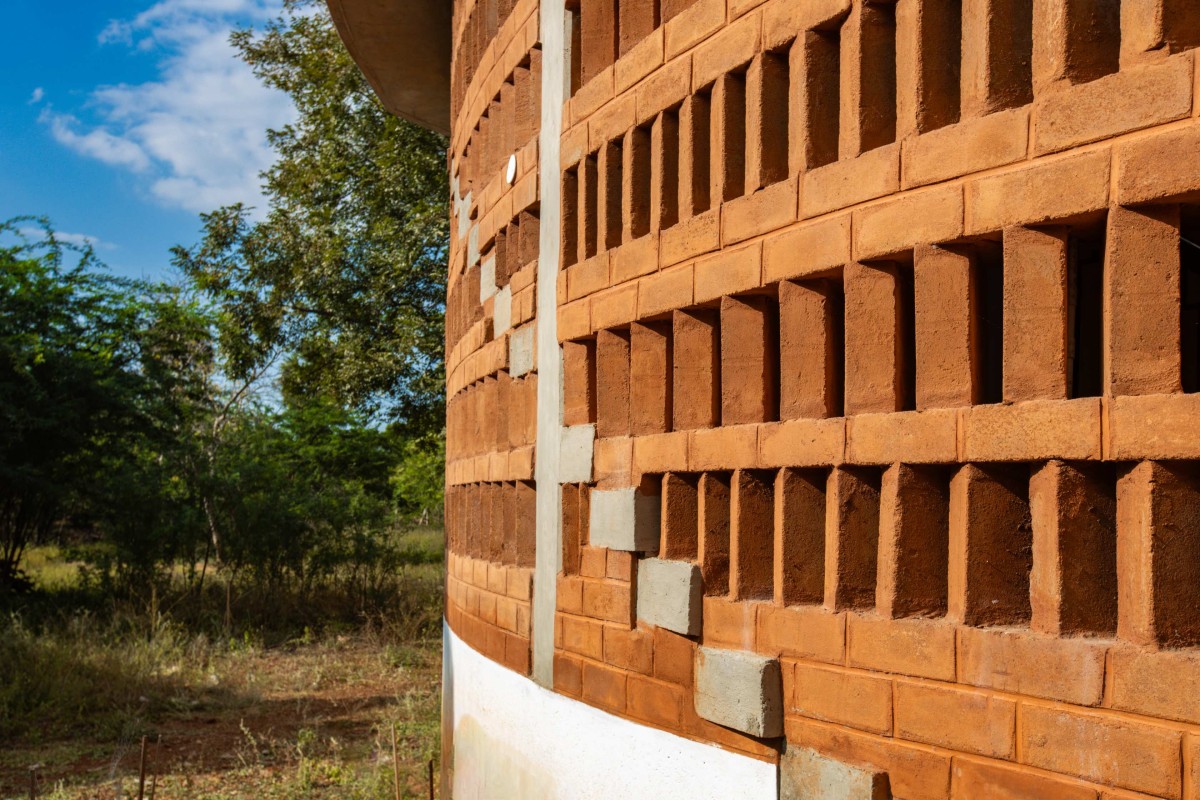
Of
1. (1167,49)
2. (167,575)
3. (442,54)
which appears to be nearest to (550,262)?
(1167,49)

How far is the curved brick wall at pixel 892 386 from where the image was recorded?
232 centimetres

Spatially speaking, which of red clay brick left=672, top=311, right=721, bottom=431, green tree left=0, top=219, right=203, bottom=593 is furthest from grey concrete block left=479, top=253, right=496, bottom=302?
green tree left=0, top=219, right=203, bottom=593

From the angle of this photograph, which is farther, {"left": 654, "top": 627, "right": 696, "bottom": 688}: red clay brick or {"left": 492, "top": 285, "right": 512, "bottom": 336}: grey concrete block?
{"left": 492, "top": 285, "right": 512, "bottom": 336}: grey concrete block

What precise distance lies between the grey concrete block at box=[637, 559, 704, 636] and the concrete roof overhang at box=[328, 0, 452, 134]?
536 cm

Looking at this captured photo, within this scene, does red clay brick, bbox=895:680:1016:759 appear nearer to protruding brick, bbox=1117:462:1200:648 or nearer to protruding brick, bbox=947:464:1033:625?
protruding brick, bbox=947:464:1033:625

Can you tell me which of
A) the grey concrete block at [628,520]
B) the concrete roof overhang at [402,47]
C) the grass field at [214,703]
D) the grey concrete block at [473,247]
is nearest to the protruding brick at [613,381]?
the grey concrete block at [628,520]

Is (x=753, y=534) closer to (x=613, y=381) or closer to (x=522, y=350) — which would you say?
(x=613, y=381)

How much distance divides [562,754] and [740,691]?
1.25 meters

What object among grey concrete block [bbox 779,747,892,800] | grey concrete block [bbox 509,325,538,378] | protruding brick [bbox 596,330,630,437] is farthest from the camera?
grey concrete block [bbox 509,325,538,378]

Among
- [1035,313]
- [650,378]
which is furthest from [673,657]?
[1035,313]

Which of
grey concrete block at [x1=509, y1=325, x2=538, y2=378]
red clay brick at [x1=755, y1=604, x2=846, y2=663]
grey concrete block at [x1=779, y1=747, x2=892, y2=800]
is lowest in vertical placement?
grey concrete block at [x1=779, y1=747, x2=892, y2=800]

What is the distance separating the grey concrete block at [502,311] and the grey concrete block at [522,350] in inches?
4.6

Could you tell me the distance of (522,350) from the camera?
15.9 ft

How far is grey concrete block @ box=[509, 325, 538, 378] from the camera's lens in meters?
4.71
